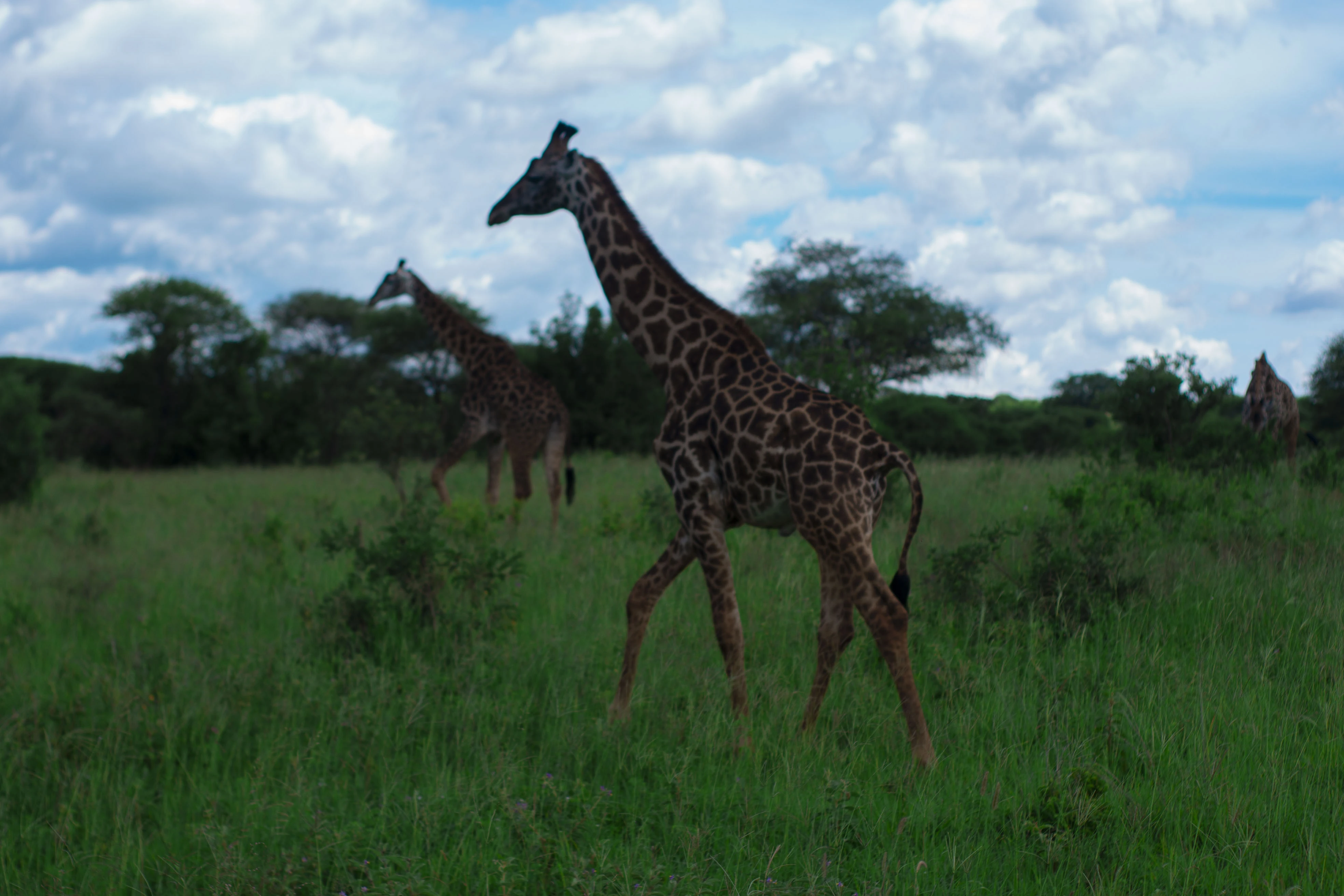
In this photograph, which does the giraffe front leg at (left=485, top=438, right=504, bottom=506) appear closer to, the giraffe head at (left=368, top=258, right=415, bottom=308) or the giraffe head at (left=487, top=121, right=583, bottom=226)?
the giraffe head at (left=368, top=258, right=415, bottom=308)

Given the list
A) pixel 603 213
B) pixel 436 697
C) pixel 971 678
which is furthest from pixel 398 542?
pixel 971 678

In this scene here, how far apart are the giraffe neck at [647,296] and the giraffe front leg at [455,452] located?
592 cm

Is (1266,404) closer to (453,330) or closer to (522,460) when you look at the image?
(522,460)

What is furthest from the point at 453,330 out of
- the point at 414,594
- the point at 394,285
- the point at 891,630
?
the point at 891,630

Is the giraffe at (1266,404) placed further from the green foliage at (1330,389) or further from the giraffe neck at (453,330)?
the giraffe neck at (453,330)

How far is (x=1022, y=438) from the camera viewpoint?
2302cm

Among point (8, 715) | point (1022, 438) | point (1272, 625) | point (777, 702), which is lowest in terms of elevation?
point (8, 715)

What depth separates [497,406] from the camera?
11383mm

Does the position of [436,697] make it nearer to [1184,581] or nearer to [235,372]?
[1184,581]

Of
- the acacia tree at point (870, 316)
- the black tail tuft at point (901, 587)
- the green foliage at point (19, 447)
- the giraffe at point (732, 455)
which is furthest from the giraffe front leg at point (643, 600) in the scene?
the acacia tree at point (870, 316)

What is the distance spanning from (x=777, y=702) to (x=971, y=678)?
104cm

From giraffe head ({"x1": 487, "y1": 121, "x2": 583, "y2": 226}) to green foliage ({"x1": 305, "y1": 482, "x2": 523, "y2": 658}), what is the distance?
239 cm

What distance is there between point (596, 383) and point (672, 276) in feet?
52.4

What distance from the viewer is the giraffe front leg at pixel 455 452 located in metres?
10.9
